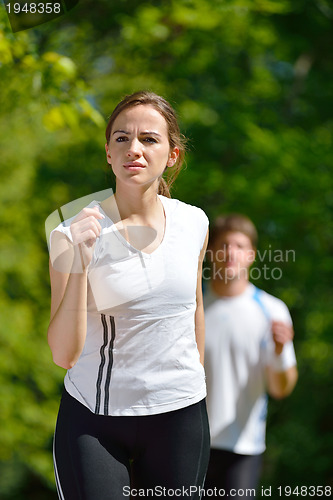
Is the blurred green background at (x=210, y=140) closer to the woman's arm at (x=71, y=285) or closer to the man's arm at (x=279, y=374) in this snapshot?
the man's arm at (x=279, y=374)

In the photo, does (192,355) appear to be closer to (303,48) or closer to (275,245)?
(275,245)

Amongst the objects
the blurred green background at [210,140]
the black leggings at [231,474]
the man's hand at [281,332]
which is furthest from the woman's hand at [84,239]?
the blurred green background at [210,140]

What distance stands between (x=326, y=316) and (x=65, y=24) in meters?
3.27

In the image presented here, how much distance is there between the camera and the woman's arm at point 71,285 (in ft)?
4.00

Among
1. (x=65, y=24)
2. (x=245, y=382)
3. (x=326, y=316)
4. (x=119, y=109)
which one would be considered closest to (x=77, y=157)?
(x=65, y=24)

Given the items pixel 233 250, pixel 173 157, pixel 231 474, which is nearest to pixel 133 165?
pixel 173 157

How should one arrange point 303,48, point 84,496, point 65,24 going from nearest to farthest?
point 84,496, point 65,24, point 303,48

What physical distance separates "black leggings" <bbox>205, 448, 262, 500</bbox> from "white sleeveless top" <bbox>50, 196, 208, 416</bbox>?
108cm

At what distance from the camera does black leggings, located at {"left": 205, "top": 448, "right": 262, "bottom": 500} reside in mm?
2311

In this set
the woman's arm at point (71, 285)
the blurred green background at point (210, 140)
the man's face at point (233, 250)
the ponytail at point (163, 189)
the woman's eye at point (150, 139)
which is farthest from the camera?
the blurred green background at point (210, 140)

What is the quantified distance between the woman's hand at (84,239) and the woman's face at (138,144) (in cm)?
14

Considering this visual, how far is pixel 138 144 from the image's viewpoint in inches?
51.6

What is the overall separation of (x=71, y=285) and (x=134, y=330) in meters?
0.17

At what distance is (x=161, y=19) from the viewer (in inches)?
197
